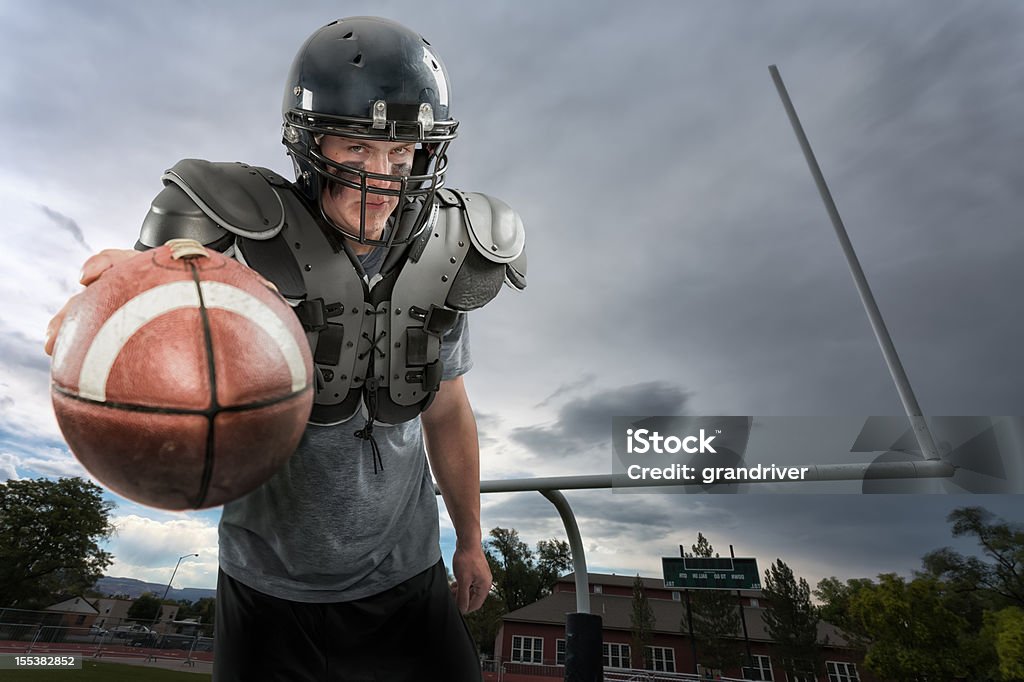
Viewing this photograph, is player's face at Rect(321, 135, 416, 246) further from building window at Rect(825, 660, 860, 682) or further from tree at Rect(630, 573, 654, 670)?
building window at Rect(825, 660, 860, 682)

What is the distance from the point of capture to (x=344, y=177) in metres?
2.00

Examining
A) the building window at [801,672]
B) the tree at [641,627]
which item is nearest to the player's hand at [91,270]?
the building window at [801,672]

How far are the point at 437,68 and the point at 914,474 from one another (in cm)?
388

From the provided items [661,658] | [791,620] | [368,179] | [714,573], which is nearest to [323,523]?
[368,179]

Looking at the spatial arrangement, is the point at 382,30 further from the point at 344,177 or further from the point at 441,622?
the point at 441,622

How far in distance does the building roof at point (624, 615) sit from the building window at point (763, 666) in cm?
104

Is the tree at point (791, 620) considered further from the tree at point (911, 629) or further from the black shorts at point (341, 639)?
the black shorts at point (341, 639)

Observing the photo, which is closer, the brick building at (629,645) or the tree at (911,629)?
the tree at (911,629)

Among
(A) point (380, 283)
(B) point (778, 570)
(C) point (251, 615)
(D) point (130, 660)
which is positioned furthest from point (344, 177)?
(B) point (778, 570)

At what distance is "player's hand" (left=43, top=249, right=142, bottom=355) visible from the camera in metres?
1.39

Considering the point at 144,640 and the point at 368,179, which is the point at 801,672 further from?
the point at 368,179

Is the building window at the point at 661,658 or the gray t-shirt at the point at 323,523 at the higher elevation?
the gray t-shirt at the point at 323,523

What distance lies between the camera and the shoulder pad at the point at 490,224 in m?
2.29

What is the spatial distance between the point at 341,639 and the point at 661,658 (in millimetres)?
39295
